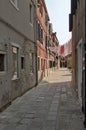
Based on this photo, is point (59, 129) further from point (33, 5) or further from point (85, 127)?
point (33, 5)

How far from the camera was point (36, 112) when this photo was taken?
10836mm

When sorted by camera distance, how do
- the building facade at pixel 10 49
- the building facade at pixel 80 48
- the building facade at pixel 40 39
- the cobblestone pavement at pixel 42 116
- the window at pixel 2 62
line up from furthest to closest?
the building facade at pixel 40 39
the window at pixel 2 62
the building facade at pixel 10 49
the building facade at pixel 80 48
the cobblestone pavement at pixel 42 116

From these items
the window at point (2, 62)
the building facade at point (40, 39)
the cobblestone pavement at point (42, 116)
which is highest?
the building facade at point (40, 39)

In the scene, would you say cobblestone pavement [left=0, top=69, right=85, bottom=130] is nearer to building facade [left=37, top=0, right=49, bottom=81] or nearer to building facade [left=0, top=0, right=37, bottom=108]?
building facade [left=0, top=0, right=37, bottom=108]

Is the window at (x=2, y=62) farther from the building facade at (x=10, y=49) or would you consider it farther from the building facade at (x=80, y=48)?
the building facade at (x=80, y=48)

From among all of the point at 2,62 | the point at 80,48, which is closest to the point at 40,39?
the point at 80,48

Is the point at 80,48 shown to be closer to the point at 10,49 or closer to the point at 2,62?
the point at 10,49

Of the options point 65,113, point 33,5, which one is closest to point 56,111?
point 65,113

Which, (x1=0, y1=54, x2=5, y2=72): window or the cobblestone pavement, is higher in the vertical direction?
(x1=0, y1=54, x2=5, y2=72): window

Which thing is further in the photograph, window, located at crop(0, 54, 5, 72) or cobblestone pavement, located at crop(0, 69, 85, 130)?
window, located at crop(0, 54, 5, 72)

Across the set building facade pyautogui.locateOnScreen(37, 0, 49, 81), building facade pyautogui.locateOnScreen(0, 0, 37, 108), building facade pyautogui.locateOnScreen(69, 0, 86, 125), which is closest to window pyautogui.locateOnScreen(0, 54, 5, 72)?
building facade pyautogui.locateOnScreen(0, 0, 37, 108)

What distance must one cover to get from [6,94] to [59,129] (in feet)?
13.5

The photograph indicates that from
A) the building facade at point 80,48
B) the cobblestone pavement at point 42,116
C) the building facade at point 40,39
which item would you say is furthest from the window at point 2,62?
the building facade at point 40,39

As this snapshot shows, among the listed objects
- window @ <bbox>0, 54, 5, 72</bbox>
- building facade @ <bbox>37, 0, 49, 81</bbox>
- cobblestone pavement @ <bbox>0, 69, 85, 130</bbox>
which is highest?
building facade @ <bbox>37, 0, 49, 81</bbox>
